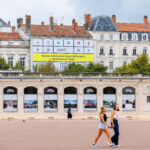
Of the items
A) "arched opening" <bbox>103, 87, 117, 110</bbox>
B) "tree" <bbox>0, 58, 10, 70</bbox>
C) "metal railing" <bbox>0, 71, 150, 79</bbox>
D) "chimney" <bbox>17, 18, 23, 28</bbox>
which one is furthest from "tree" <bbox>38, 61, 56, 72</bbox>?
"arched opening" <bbox>103, 87, 117, 110</bbox>

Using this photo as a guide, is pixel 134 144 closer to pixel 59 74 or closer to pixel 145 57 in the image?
pixel 59 74

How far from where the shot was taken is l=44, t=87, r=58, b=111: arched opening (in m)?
63.9

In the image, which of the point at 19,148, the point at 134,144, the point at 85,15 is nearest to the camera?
the point at 19,148

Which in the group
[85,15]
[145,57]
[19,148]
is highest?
[85,15]

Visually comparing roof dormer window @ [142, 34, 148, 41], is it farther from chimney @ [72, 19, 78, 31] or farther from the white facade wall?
chimney @ [72, 19, 78, 31]

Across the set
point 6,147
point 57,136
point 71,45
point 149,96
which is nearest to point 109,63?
point 71,45

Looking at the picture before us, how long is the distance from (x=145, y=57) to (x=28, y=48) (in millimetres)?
20869

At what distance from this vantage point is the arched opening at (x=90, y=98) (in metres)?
64.9

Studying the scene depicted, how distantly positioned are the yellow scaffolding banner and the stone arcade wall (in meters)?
27.9

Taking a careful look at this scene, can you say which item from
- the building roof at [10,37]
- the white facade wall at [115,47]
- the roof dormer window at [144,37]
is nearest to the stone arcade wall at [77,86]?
the building roof at [10,37]

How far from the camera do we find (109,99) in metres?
65.6

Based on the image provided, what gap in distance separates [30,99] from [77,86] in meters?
5.97

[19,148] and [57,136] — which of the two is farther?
[57,136]

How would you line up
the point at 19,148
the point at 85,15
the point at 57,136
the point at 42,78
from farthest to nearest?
the point at 85,15 → the point at 42,78 → the point at 57,136 → the point at 19,148
